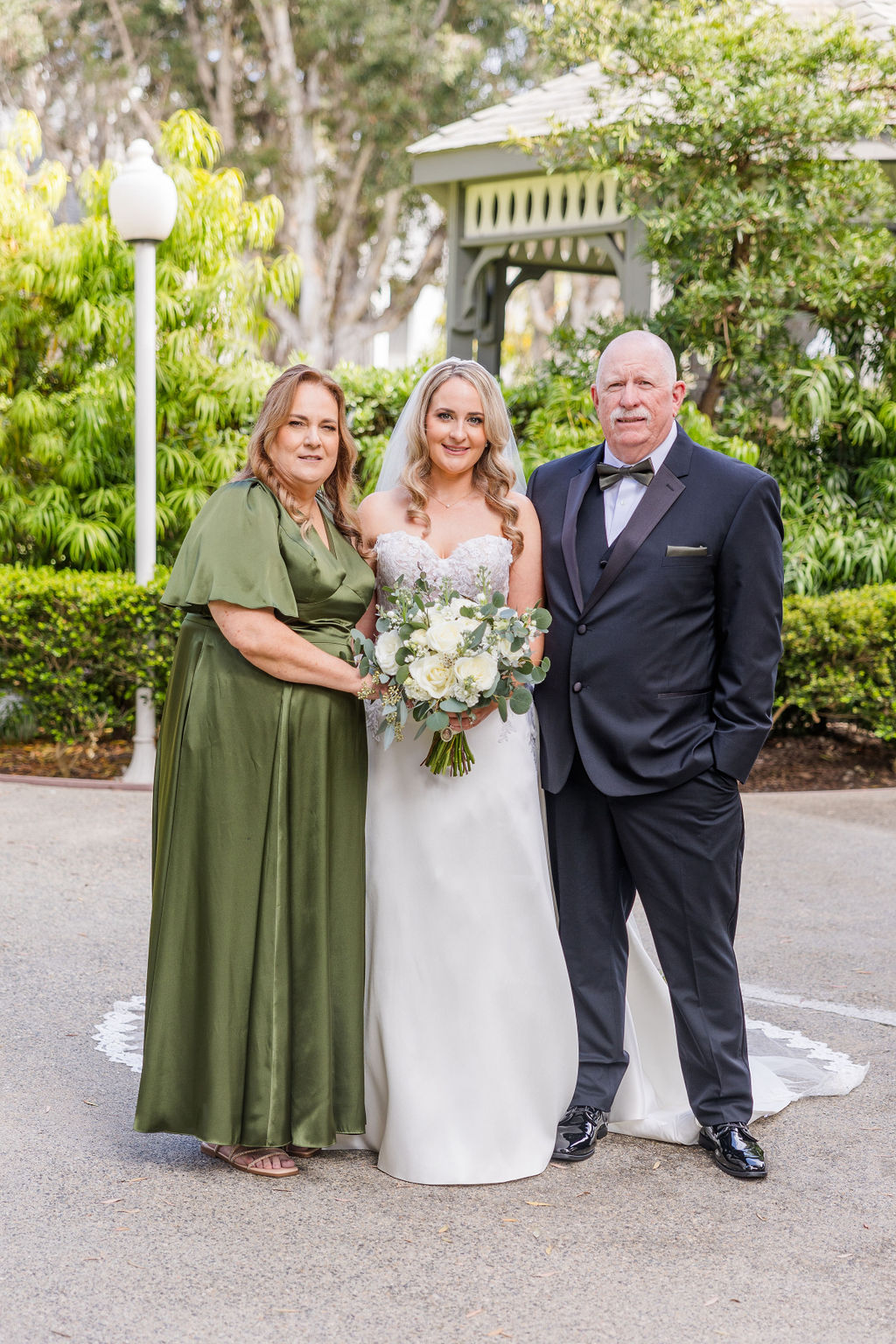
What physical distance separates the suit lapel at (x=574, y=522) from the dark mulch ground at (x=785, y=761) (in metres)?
5.17

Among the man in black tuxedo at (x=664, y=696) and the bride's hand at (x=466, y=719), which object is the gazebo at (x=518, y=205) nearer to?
the man in black tuxedo at (x=664, y=696)

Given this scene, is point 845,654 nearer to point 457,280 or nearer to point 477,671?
point 477,671

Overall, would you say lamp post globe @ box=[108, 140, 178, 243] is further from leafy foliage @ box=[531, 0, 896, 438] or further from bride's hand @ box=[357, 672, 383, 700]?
bride's hand @ box=[357, 672, 383, 700]

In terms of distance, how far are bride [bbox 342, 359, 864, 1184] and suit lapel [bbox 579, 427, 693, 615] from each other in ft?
0.89

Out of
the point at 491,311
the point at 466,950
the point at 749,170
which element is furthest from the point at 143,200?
the point at 491,311

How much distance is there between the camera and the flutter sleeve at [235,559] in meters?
3.50

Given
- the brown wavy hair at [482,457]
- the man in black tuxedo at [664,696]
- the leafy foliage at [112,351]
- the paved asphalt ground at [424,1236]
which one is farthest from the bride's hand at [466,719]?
the leafy foliage at [112,351]

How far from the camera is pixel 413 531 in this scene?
12.7ft

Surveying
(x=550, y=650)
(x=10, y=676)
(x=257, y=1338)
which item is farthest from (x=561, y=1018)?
(x=10, y=676)

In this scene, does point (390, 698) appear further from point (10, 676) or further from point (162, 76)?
point (162, 76)

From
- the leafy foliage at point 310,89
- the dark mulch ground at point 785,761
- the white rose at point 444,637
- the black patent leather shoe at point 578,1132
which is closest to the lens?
the white rose at point 444,637

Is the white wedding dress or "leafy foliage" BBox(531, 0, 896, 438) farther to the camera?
"leafy foliage" BBox(531, 0, 896, 438)

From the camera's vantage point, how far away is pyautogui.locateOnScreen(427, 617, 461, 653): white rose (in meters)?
3.43

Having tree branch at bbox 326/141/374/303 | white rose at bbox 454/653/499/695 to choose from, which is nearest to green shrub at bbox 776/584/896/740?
white rose at bbox 454/653/499/695
